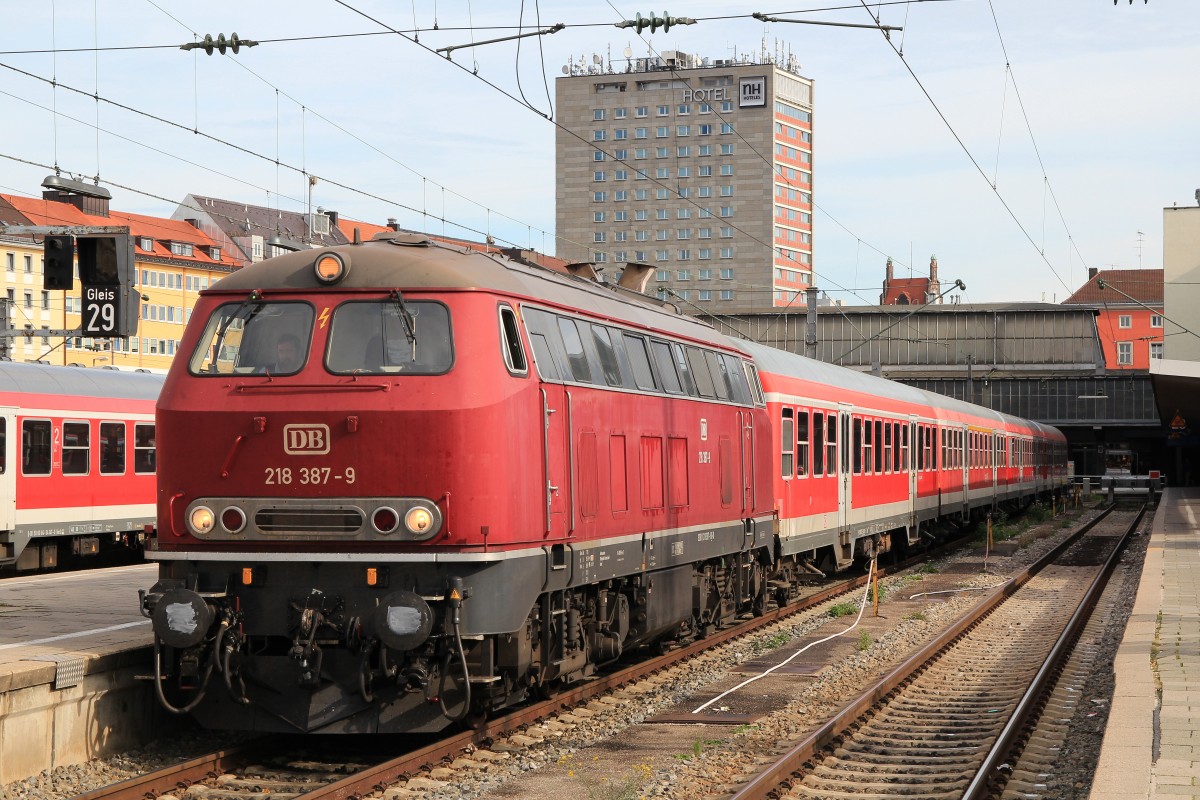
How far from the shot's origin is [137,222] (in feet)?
301

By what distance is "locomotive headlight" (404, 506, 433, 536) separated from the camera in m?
9.87

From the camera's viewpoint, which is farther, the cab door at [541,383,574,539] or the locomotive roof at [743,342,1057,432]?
the locomotive roof at [743,342,1057,432]

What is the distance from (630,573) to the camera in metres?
12.8

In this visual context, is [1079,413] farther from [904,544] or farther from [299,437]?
[299,437]

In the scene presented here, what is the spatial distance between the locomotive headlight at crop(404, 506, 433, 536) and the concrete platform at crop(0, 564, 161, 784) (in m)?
2.64

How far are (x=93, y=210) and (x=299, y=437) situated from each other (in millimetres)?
82490

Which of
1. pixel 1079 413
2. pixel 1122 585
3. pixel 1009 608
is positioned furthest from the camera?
pixel 1079 413

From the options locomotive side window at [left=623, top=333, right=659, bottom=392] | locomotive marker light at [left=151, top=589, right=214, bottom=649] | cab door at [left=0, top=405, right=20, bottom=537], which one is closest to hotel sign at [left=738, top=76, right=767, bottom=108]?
cab door at [left=0, top=405, right=20, bottom=537]

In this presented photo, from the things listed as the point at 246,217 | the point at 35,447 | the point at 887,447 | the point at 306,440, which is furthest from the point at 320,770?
the point at 246,217

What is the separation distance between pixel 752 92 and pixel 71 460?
11785cm

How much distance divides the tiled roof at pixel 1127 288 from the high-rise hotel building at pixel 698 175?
2656 cm

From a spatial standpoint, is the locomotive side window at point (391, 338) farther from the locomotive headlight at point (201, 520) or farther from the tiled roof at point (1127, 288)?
the tiled roof at point (1127, 288)

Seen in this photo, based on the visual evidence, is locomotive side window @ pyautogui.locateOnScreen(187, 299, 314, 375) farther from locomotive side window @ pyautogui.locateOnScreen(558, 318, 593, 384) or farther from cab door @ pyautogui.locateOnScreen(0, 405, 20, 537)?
cab door @ pyautogui.locateOnScreen(0, 405, 20, 537)

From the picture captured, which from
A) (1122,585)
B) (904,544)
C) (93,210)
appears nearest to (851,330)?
(93,210)
